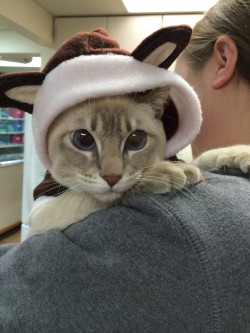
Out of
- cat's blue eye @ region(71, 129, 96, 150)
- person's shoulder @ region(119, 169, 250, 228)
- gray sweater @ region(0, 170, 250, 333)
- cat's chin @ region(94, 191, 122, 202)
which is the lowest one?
gray sweater @ region(0, 170, 250, 333)

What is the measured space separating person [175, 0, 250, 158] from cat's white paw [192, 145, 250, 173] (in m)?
0.12

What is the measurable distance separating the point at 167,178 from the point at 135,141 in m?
0.18

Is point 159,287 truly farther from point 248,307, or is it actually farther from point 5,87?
point 5,87

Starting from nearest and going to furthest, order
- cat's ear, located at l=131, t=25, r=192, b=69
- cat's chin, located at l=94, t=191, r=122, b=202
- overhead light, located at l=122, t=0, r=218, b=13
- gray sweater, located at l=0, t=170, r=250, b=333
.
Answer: gray sweater, located at l=0, t=170, r=250, b=333 < cat's ear, located at l=131, t=25, r=192, b=69 < cat's chin, located at l=94, t=191, r=122, b=202 < overhead light, located at l=122, t=0, r=218, b=13

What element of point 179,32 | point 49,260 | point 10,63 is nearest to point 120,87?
point 179,32

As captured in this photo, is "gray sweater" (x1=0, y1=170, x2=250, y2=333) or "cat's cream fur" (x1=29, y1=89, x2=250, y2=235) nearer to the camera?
"gray sweater" (x1=0, y1=170, x2=250, y2=333)

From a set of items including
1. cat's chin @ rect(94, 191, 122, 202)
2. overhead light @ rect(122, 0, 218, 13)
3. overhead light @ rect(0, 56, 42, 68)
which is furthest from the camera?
overhead light @ rect(0, 56, 42, 68)

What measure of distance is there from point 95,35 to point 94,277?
57cm

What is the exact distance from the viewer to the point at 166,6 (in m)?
2.44

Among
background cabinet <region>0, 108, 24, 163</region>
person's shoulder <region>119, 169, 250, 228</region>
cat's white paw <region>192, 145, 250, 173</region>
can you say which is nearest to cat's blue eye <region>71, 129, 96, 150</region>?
person's shoulder <region>119, 169, 250, 228</region>

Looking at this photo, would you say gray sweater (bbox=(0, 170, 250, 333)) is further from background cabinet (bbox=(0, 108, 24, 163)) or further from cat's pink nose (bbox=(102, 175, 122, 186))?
background cabinet (bbox=(0, 108, 24, 163))

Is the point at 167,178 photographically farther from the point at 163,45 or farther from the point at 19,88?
the point at 19,88

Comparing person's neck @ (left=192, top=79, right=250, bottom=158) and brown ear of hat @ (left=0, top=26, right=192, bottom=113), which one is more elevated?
brown ear of hat @ (left=0, top=26, right=192, bottom=113)

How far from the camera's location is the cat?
73 cm
